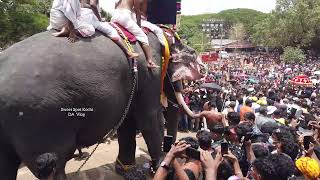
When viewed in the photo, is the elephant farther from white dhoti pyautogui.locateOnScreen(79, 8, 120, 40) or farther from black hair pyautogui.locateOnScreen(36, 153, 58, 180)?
black hair pyautogui.locateOnScreen(36, 153, 58, 180)

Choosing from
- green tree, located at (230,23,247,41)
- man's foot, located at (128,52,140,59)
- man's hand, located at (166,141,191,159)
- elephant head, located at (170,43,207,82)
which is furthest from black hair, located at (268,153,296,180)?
green tree, located at (230,23,247,41)

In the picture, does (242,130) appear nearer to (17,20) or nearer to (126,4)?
(126,4)

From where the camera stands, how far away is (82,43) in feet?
14.5

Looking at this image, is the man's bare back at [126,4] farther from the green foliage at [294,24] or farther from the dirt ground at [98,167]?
the green foliage at [294,24]

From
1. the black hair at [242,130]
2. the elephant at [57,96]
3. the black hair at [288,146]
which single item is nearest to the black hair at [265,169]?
the black hair at [288,146]

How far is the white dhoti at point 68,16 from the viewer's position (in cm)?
435

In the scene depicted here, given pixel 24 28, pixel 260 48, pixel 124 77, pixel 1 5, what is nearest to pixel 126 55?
pixel 124 77

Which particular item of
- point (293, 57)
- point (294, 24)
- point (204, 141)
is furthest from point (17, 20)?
point (294, 24)

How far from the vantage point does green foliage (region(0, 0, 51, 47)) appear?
1204cm

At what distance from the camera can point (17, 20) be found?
12.7m

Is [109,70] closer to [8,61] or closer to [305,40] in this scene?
[8,61]

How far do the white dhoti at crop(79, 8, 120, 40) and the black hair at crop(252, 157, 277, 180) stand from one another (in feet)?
7.65

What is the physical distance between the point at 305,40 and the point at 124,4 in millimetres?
46712

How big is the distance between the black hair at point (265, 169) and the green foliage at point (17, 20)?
10237 mm
